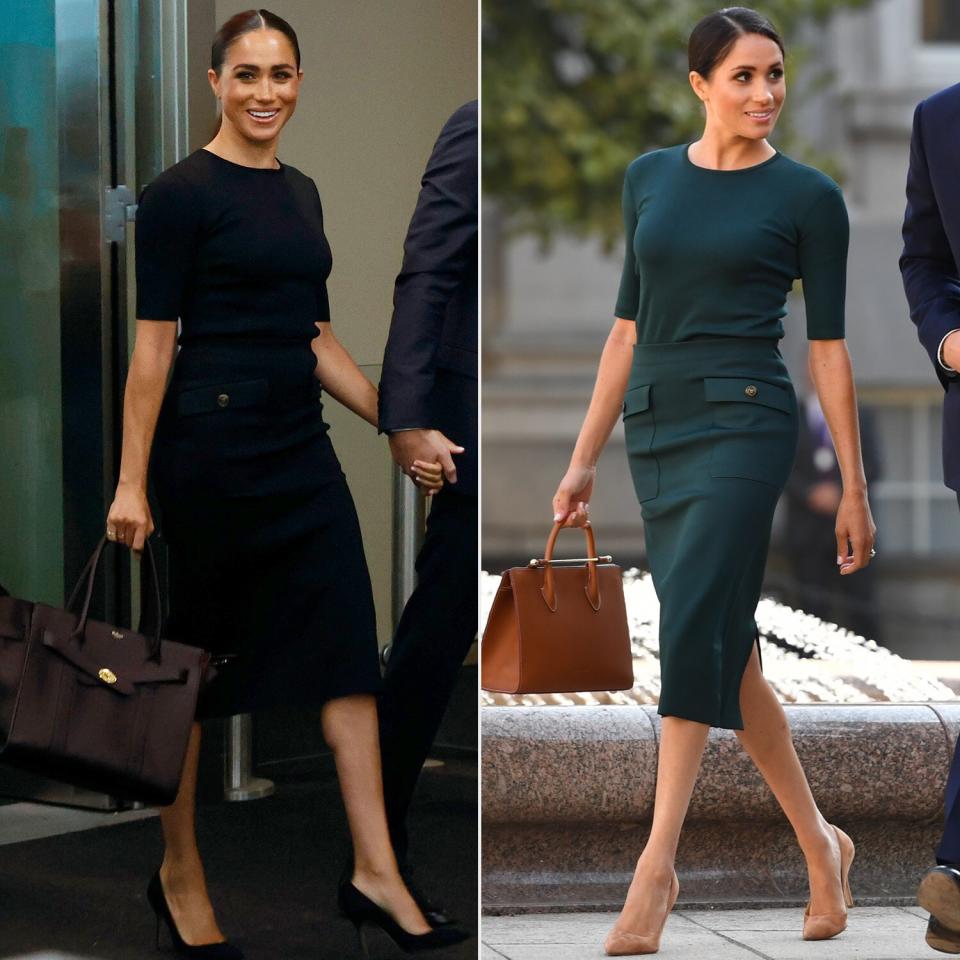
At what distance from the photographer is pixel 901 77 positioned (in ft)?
59.2

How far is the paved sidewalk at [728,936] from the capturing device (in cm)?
407

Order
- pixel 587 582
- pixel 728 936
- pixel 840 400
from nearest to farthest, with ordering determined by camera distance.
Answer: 1. pixel 840 400
2. pixel 587 582
3. pixel 728 936

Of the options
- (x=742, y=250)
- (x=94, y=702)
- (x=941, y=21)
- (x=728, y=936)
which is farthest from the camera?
(x=941, y=21)

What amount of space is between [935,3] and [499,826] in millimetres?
15764

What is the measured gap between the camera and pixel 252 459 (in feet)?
10.6

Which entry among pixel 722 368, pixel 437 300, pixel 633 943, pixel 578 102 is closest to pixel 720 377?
pixel 722 368

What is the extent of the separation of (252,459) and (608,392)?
113cm

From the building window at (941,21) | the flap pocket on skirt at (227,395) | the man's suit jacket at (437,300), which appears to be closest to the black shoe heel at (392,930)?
the man's suit jacket at (437,300)

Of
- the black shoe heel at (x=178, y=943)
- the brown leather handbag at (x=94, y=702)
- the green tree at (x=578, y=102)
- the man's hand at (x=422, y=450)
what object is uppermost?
the green tree at (x=578, y=102)

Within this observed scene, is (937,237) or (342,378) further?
(937,237)

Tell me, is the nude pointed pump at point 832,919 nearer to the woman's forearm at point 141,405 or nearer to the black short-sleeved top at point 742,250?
the black short-sleeved top at point 742,250

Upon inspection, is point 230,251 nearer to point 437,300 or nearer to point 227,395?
point 227,395

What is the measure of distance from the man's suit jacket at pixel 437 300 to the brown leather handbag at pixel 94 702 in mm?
555

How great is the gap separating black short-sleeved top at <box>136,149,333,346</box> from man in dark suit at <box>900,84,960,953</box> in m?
1.24
